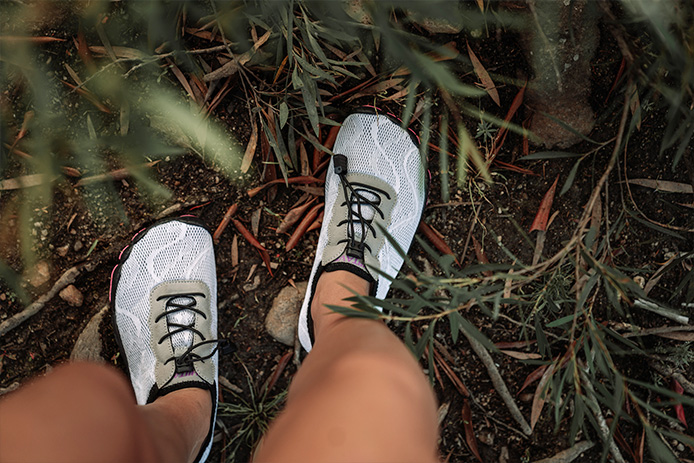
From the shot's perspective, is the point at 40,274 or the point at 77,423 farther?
the point at 40,274

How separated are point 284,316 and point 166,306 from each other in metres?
0.39

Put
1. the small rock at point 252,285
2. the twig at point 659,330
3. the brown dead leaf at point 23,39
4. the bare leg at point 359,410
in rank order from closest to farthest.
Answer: the bare leg at point 359,410 → the brown dead leaf at point 23,39 → the twig at point 659,330 → the small rock at point 252,285

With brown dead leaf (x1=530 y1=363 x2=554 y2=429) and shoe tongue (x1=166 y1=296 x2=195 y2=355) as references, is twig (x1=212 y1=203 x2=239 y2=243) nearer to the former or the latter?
shoe tongue (x1=166 y1=296 x2=195 y2=355)

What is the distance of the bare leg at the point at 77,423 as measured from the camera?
0.77 meters

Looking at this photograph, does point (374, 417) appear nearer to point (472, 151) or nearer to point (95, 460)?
point (95, 460)

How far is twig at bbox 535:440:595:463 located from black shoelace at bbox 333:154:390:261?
2.98 feet

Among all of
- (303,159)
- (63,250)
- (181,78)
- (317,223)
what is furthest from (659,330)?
(63,250)

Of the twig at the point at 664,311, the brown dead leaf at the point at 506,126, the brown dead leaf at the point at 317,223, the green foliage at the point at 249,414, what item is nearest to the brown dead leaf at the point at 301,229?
the brown dead leaf at the point at 317,223

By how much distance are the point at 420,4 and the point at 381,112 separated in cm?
83

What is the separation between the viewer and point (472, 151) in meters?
1.45

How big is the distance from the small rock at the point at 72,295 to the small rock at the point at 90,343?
7 centimetres

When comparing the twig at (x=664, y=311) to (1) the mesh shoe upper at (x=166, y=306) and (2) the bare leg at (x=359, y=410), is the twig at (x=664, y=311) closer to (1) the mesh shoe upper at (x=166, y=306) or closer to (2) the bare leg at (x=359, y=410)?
(2) the bare leg at (x=359, y=410)

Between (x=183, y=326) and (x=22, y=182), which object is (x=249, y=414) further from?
(x=22, y=182)

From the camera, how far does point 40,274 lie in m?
1.47
